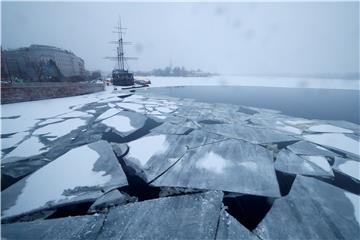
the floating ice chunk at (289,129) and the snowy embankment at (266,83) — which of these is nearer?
the floating ice chunk at (289,129)

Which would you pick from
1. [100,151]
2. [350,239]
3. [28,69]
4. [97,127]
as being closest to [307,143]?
[350,239]

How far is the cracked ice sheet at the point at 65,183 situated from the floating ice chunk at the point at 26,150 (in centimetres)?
70

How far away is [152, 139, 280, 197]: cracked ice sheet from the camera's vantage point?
9.46ft

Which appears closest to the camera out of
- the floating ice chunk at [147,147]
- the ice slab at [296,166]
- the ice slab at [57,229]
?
the ice slab at [57,229]

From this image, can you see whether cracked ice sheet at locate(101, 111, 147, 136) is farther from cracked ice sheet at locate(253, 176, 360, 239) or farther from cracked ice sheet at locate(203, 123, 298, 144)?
cracked ice sheet at locate(253, 176, 360, 239)

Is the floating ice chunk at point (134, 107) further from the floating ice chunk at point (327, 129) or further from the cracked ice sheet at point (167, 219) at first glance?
the floating ice chunk at point (327, 129)

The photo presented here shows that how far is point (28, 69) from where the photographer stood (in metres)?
21.4

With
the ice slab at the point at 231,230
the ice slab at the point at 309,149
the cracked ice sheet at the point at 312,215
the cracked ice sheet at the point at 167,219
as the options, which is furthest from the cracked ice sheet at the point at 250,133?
the ice slab at the point at 231,230

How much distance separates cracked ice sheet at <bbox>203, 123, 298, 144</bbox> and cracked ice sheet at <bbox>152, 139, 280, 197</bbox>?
2.19 feet

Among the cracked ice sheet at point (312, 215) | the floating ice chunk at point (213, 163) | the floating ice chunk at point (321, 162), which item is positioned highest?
the floating ice chunk at point (213, 163)

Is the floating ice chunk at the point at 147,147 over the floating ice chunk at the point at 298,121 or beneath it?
beneath

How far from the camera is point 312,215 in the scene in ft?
7.61

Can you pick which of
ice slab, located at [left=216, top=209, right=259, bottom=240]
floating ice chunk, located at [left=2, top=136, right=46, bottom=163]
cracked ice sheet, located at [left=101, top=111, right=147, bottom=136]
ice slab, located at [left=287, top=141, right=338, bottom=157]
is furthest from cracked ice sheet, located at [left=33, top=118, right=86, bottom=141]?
ice slab, located at [left=287, top=141, right=338, bottom=157]

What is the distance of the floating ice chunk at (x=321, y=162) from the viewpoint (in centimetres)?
353
